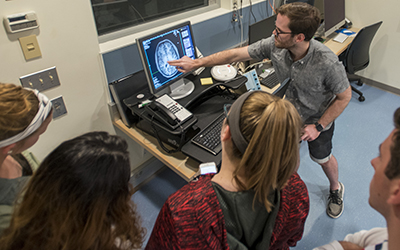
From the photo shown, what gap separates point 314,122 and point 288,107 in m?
1.09

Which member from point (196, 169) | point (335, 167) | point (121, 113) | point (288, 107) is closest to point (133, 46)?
point (121, 113)

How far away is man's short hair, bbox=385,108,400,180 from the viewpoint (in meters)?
0.61

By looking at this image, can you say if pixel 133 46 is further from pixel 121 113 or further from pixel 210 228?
pixel 210 228

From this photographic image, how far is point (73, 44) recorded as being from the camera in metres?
1.43

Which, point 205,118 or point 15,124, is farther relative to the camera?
point 205,118

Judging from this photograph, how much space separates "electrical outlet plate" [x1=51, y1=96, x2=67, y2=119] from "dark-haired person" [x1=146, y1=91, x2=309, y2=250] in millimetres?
951

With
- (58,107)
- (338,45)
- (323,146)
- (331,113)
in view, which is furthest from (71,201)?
(338,45)

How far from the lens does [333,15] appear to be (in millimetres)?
2830

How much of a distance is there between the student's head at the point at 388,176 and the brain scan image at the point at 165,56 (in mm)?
1220

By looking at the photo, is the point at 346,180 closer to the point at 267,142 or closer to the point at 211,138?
the point at 211,138

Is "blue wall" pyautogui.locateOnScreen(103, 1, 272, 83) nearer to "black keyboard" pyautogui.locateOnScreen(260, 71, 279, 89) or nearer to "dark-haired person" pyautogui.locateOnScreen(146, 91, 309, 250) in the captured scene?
"black keyboard" pyautogui.locateOnScreen(260, 71, 279, 89)

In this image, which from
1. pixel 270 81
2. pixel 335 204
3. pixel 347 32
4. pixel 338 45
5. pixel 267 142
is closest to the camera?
pixel 267 142

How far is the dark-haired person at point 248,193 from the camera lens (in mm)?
782

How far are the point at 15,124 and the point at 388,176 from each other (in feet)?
3.50
